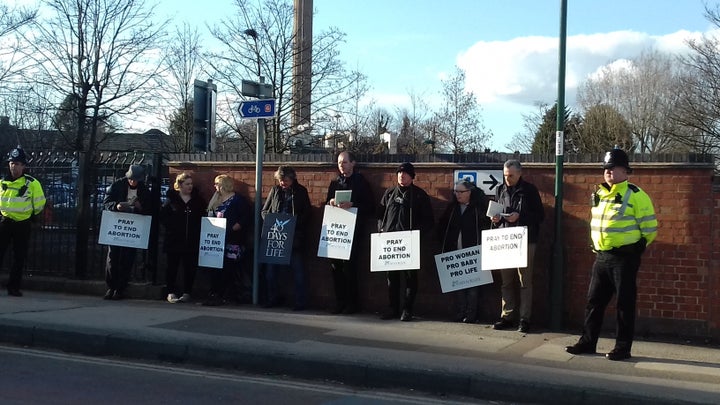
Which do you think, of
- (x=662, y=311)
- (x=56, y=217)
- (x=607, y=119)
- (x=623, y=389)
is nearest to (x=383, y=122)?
(x=607, y=119)

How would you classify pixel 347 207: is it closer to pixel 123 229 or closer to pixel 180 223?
pixel 180 223

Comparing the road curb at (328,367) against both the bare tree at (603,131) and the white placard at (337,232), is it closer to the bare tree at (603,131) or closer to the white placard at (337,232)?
Answer: the white placard at (337,232)

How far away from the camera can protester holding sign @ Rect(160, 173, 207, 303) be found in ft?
35.0

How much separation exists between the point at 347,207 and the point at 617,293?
12.4 ft

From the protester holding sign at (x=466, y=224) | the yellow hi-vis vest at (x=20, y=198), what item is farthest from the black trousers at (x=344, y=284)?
the yellow hi-vis vest at (x=20, y=198)

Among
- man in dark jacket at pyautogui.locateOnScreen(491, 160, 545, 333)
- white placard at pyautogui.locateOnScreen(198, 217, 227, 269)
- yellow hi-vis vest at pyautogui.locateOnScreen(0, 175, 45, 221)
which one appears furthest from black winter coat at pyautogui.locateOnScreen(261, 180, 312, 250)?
yellow hi-vis vest at pyautogui.locateOnScreen(0, 175, 45, 221)

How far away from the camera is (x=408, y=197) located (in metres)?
9.43

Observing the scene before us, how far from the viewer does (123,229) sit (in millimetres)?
10867

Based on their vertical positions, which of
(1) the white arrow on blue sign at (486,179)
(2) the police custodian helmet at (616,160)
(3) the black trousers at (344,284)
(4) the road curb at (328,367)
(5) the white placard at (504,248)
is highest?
(2) the police custodian helmet at (616,160)

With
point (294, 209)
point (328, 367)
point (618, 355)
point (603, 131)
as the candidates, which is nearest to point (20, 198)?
point (294, 209)

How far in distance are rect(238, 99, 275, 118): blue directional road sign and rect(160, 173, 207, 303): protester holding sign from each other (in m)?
1.35

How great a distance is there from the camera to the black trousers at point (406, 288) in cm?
948

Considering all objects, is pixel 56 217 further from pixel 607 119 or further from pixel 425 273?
pixel 607 119

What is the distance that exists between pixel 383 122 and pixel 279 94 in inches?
651
